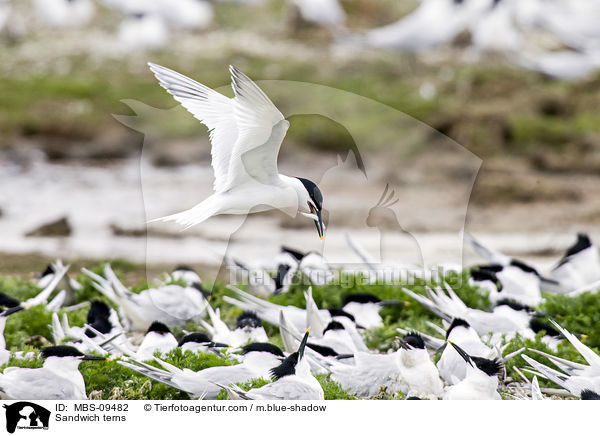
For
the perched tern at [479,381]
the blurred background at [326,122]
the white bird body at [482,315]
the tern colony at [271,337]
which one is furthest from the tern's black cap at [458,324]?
the blurred background at [326,122]

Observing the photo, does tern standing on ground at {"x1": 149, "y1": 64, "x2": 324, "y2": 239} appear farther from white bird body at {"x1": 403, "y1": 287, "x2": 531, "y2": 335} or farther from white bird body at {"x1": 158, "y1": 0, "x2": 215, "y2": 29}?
white bird body at {"x1": 158, "y1": 0, "x2": 215, "y2": 29}

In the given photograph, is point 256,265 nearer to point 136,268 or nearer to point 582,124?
point 136,268

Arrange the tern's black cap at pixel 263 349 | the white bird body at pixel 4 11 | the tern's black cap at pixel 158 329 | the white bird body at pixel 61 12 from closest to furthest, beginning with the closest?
the tern's black cap at pixel 263 349 → the tern's black cap at pixel 158 329 → the white bird body at pixel 4 11 → the white bird body at pixel 61 12

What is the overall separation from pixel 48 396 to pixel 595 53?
28.8 feet

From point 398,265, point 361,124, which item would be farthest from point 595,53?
point 398,265

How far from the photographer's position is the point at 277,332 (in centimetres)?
380

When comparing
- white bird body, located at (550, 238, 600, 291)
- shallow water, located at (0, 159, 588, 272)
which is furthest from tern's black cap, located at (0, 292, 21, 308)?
white bird body, located at (550, 238, 600, 291)

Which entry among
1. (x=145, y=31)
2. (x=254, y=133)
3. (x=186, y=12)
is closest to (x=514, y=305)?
(x=254, y=133)

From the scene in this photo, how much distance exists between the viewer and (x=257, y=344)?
290 centimetres

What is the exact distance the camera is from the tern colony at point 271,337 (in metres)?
2.75

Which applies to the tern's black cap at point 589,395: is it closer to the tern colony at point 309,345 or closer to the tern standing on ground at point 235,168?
the tern colony at point 309,345

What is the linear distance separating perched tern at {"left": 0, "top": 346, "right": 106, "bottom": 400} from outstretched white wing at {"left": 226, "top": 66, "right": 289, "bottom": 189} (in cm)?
91

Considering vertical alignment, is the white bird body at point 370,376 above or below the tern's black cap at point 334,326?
below

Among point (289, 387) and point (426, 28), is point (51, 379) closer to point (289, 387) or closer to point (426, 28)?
point (289, 387)
